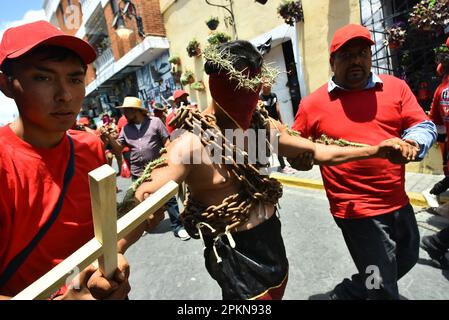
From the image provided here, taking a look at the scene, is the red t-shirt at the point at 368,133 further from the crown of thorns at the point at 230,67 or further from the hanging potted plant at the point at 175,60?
the hanging potted plant at the point at 175,60

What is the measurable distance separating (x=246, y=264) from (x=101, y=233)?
3.36 feet

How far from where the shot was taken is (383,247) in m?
2.09

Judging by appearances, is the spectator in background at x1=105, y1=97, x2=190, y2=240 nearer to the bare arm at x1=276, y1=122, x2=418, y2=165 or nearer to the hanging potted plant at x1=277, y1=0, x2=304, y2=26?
the bare arm at x1=276, y1=122, x2=418, y2=165

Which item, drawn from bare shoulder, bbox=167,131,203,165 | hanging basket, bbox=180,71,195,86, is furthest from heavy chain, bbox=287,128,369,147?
hanging basket, bbox=180,71,195,86

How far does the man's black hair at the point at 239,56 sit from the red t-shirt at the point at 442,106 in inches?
102

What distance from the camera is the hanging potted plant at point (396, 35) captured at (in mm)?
5203

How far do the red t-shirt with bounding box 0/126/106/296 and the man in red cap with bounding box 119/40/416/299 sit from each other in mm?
368

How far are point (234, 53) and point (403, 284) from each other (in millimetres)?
2488

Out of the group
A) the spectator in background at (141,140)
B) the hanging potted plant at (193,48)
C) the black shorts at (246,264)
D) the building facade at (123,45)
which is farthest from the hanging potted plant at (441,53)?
the building facade at (123,45)

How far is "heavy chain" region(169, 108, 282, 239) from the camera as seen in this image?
163cm

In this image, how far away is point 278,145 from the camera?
2.01 meters

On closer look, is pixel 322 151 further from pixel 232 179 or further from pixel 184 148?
pixel 184 148

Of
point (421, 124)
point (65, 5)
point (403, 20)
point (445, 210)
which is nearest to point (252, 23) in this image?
point (403, 20)
